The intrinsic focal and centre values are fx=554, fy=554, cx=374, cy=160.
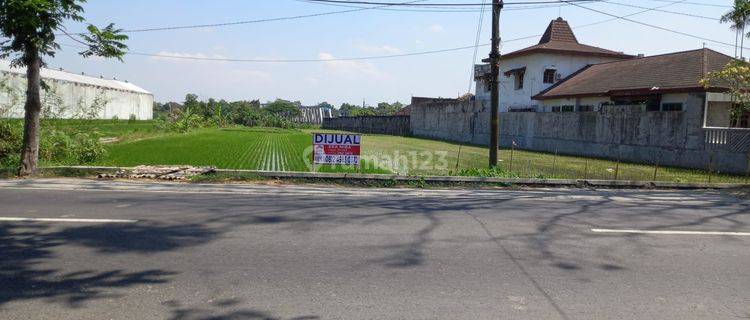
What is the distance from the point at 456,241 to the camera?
703 cm

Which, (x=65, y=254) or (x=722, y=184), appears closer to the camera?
(x=65, y=254)

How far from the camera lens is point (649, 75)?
28859mm

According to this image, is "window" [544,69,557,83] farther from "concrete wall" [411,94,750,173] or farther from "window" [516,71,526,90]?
"concrete wall" [411,94,750,173]

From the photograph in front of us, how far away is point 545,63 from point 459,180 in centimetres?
2874

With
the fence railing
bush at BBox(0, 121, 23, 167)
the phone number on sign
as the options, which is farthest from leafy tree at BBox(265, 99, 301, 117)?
the phone number on sign

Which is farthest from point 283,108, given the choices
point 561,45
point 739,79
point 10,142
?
point 739,79

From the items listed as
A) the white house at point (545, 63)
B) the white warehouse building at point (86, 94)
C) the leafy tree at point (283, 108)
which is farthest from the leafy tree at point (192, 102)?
the white house at point (545, 63)

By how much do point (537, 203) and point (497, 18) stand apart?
301 inches

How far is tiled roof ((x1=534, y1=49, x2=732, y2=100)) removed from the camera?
84.8 ft

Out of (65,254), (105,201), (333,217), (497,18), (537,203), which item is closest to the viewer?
(65,254)

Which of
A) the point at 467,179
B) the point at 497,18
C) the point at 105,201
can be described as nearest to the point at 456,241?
the point at 105,201

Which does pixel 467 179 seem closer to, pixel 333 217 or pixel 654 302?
pixel 333 217

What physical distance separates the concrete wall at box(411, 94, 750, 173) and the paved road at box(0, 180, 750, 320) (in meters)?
9.80

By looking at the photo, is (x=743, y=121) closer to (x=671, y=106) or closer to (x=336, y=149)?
(x=671, y=106)
